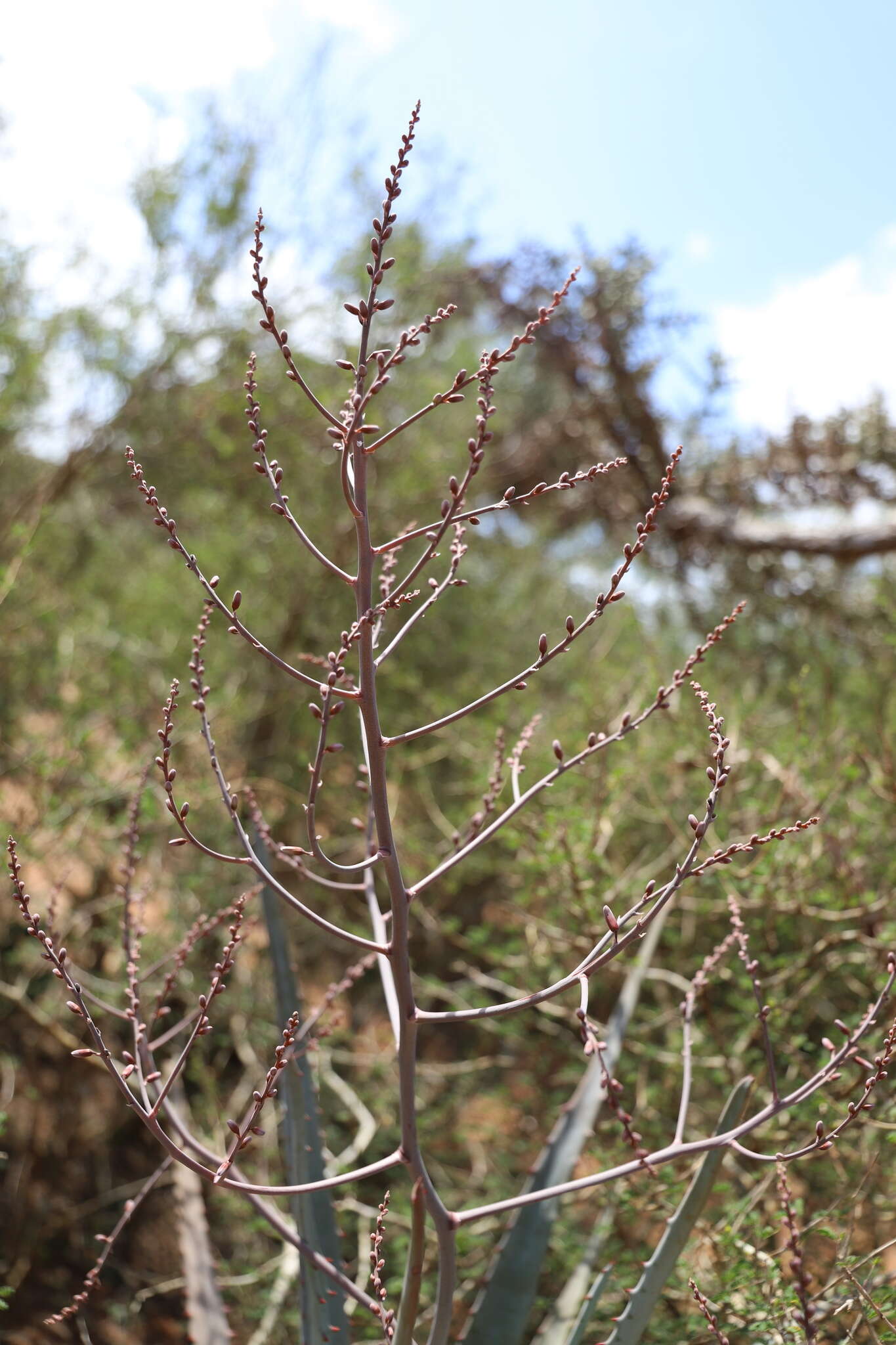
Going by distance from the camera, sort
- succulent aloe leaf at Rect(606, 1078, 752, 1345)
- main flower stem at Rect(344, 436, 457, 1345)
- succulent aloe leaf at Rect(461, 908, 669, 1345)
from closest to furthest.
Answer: main flower stem at Rect(344, 436, 457, 1345)
succulent aloe leaf at Rect(606, 1078, 752, 1345)
succulent aloe leaf at Rect(461, 908, 669, 1345)

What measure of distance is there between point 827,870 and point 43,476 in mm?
4608

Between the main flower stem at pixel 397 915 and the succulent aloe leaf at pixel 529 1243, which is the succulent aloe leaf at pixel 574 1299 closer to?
the succulent aloe leaf at pixel 529 1243

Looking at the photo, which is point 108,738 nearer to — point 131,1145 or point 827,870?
point 131,1145

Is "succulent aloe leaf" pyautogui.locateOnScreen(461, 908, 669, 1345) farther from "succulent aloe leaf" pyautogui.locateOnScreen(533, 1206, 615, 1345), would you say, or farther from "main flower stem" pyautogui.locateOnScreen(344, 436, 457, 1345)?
"main flower stem" pyautogui.locateOnScreen(344, 436, 457, 1345)

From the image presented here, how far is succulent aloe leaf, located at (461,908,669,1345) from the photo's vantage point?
1927 millimetres

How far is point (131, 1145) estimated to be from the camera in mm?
3982

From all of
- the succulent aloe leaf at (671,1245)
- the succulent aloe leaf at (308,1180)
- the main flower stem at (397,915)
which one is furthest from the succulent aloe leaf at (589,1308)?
the main flower stem at (397,915)

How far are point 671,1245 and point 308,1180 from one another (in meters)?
0.67

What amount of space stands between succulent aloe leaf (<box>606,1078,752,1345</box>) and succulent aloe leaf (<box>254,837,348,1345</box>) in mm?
497

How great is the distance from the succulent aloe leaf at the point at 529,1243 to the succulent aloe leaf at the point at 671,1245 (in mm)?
230

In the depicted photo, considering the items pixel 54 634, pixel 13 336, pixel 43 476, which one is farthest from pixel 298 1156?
pixel 43 476

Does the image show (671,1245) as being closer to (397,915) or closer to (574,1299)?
(574,1299)

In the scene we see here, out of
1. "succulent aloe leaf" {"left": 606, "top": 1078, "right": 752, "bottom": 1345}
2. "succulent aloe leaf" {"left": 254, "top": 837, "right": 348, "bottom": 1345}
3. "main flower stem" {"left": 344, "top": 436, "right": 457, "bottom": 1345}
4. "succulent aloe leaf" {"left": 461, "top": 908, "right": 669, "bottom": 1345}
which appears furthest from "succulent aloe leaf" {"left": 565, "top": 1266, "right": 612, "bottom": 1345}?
"main flower stem" {"left": 344, "top": 436, "right": 457, "bottom": 1345}

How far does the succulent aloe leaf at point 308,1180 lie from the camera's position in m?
1.69
